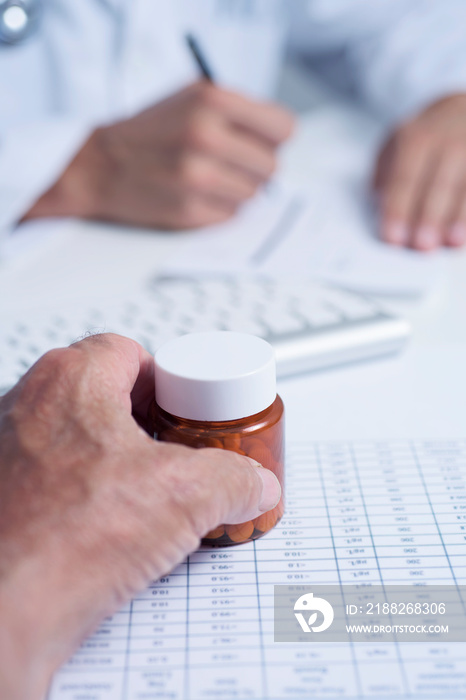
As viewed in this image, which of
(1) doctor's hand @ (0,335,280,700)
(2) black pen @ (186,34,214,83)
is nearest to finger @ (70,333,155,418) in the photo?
(1) doctor's hand @ (0,335,280,700)

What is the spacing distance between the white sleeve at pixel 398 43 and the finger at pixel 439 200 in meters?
0.22

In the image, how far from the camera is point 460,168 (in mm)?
791

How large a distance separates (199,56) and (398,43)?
0.42m

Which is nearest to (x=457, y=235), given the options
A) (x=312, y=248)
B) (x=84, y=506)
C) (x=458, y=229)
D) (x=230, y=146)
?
(x=458, y=229)

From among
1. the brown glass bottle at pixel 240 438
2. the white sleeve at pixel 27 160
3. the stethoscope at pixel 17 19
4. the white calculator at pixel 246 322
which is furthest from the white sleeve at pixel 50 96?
Result: the brown glass bottle at pixel 240 438

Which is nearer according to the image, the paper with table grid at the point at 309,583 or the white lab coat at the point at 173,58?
the paper with table grid at the point at 309,583

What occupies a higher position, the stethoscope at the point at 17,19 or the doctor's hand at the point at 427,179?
the stethoscope at the point at 17,19

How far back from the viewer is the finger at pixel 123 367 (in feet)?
1.14

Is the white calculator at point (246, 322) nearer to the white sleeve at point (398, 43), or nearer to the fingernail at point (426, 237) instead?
the fingernail at point (426, 237)

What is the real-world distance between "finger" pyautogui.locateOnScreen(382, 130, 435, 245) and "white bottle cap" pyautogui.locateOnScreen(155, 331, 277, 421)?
15.9 inches

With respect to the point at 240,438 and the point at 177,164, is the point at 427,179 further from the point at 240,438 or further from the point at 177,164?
the point at 240,438

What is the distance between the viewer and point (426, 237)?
696mm

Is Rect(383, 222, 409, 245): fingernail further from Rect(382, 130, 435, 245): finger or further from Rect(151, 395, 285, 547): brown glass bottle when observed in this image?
Rect(151, 395, 285, 547): brown glass bottle

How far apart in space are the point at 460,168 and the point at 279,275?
12.2 inches
